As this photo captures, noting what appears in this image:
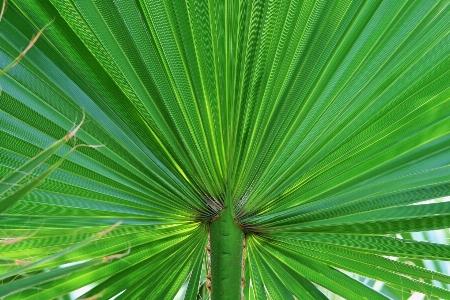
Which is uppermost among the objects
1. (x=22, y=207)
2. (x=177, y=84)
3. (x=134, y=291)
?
(x=177, y=84)

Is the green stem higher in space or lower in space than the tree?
lower

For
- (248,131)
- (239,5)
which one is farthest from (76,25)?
(248,131)

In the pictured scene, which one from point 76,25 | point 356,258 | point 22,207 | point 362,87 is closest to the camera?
point 76,25

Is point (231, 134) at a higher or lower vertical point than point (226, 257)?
higher

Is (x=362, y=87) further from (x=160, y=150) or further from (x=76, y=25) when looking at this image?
(x=76, y=25)

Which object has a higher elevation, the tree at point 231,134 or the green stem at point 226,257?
the tree at point 231,134
